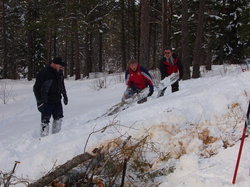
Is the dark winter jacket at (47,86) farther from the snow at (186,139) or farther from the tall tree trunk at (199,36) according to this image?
the tall tree trunk at (199,36)

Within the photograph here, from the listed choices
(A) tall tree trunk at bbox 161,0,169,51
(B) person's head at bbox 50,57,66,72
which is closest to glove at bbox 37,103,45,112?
(B) person's head at bbox 50,57,66,72

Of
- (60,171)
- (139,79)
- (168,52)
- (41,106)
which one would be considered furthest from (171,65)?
(60,171)

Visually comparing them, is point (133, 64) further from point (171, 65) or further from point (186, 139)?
point (186, 139)

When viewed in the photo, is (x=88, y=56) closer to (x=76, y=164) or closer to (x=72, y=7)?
(x=72, y=7)

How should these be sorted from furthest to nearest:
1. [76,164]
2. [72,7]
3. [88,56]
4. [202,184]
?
[88,56], [72,7], [76,164], [202,184]

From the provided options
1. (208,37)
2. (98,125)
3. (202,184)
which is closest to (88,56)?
(208,37)

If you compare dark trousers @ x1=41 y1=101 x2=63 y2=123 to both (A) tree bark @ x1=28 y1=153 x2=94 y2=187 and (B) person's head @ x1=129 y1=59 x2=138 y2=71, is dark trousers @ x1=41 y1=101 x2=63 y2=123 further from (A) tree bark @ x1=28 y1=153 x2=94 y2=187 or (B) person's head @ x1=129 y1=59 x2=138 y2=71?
(A) tree bark @ x1=28 y1=153 x2=94 y2=187

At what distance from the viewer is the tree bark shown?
3117 millimetres

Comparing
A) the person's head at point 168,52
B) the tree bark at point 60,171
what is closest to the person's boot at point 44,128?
the tree bark at point 60,171

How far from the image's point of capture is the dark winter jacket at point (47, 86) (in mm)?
5992

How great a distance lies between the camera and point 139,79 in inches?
285

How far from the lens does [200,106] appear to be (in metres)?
4.26

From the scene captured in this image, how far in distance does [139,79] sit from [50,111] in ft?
7.25

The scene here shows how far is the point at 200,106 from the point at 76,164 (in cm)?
196
